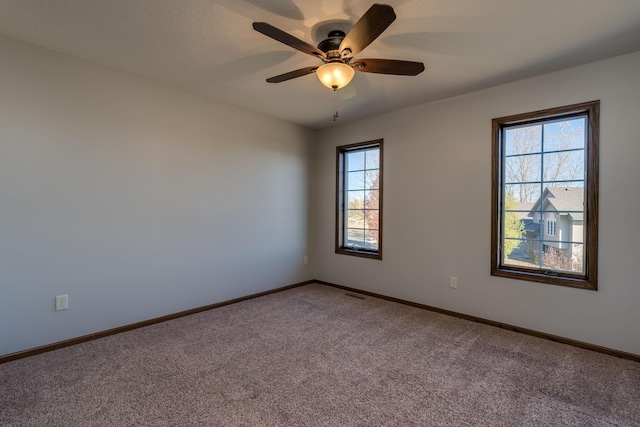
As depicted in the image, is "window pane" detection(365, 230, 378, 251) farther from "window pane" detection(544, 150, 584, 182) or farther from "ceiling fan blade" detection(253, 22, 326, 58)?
"ceiling fan blade" detection(253, 22, 326, 58)

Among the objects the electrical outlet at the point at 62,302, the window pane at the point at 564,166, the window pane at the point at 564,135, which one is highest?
the window pane at the point at 564,135

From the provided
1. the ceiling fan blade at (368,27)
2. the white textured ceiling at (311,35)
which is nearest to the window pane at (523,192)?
the white textured ceiling at (311,35)

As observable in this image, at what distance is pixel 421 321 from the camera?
3191 mm

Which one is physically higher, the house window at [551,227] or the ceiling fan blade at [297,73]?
the ceiling fan blade at [297,73]

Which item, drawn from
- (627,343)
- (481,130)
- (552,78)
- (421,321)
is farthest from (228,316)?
(552,78)

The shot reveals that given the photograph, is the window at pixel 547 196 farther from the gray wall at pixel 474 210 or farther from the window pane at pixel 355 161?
the window pane at pixel 355 161

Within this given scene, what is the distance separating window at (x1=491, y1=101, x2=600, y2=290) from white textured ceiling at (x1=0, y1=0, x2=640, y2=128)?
0.50 m

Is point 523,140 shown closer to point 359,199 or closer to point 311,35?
point 359,199

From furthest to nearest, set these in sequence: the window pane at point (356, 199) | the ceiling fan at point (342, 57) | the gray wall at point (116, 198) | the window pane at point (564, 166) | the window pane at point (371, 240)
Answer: the window pane at point (356, 199) < the window pane at point (371, 240) < the window pane at point (564, 166) < the gray wall at point (116, 198) < the ceiling fan at point (342, 57)

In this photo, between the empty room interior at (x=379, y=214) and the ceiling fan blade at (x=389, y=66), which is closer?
the empty room interior at (x=379, y=214)

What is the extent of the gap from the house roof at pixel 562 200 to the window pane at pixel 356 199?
202 cm

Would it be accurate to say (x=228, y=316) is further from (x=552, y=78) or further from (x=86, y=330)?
(x=552, y=78)

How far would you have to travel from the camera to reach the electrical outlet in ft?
8.29

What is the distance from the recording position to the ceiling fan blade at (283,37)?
1.64m
